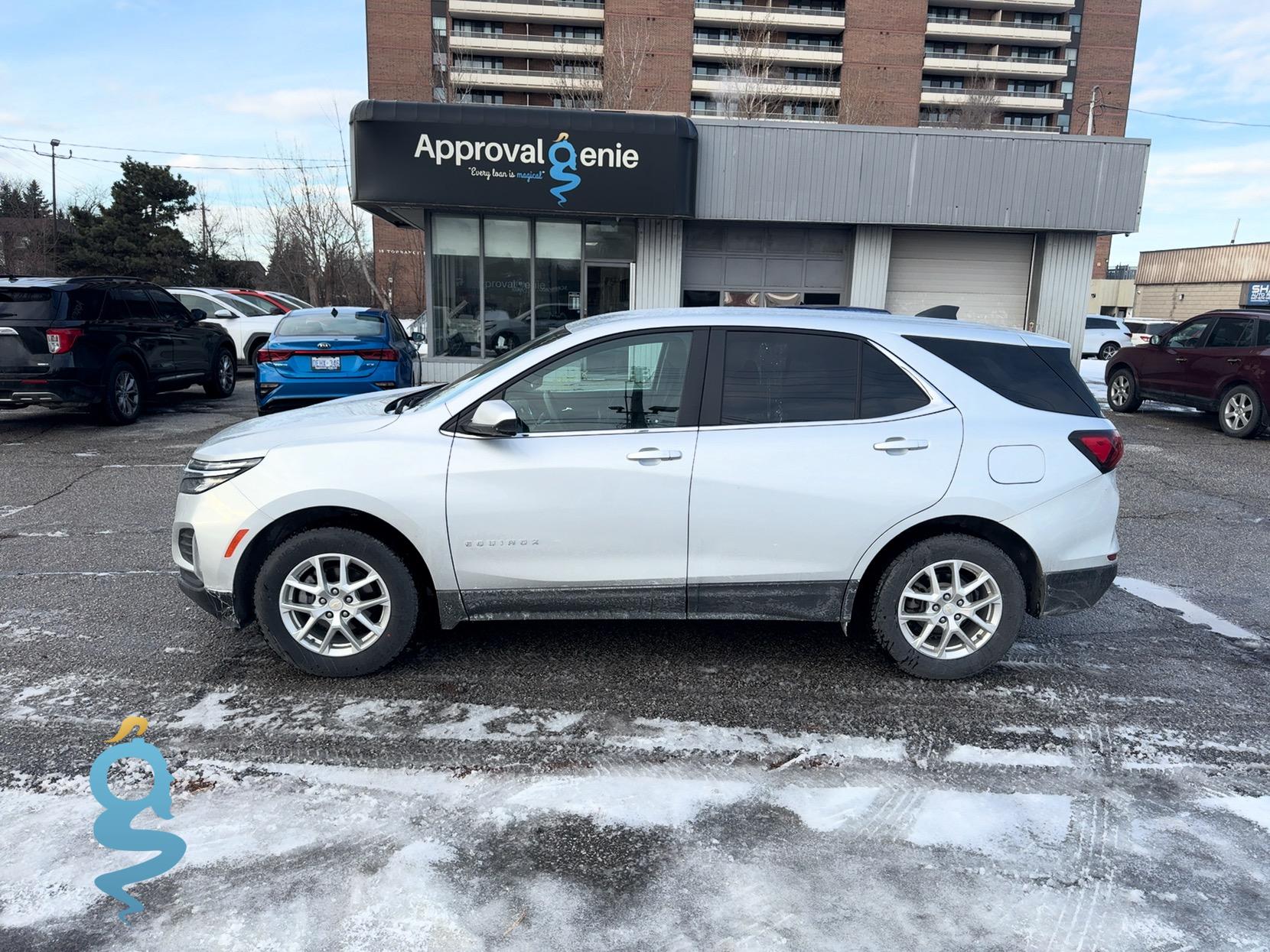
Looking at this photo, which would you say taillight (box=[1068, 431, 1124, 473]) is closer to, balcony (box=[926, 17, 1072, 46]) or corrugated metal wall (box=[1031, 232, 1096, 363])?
corrugated metal wall (box=[1031, 232, 1096, 363])

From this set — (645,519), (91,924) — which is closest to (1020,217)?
(645,519)

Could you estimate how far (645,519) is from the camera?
3975mm

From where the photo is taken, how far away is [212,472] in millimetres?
4059

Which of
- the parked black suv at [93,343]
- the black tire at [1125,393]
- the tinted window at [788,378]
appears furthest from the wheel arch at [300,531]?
the black tire at [1125,393]

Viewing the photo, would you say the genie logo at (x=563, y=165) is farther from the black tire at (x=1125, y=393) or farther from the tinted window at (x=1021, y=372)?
the tinted window at (x=1021, y=372)

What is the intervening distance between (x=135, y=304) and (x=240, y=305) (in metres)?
6.97

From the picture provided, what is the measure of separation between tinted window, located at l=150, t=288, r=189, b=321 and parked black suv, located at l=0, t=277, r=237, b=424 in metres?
0.01

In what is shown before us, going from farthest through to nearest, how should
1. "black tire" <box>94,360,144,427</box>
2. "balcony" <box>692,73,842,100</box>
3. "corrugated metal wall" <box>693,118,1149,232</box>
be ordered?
"balcony" <box>692,73,842,100</box> < "corrugated metal wall" <box>693,118,1149,232</box> < "black tire" <box>94,360,144,427</box>

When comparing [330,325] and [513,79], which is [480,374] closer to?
[330,325]

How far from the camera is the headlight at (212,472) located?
4012 mm

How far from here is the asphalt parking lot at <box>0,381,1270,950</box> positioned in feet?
8.49

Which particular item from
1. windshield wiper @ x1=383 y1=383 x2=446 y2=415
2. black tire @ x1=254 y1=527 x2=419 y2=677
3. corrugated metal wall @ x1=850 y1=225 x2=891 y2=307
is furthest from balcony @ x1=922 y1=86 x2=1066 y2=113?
black tire @ x1=254 y1=527 x2=419 y2=677

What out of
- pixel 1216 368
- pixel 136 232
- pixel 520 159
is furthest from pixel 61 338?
pixel 136 232

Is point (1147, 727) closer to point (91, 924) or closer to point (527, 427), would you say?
point (527, 427)
